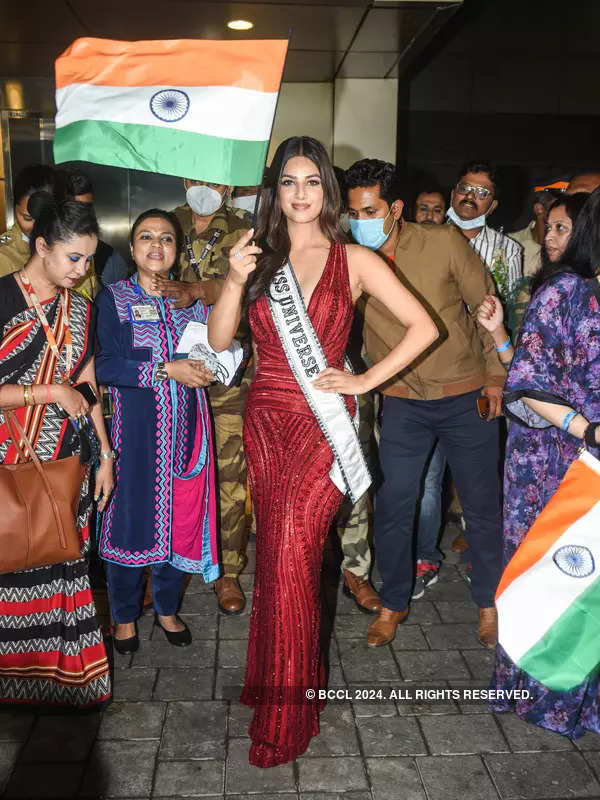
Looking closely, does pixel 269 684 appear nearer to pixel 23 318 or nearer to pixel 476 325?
pixel 23 318

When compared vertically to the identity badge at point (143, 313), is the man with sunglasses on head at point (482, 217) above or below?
above

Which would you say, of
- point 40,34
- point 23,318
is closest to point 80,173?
point 23,318

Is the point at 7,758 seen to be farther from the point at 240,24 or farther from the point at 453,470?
the point at 240,24

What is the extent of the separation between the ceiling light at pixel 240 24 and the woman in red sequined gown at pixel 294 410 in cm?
422

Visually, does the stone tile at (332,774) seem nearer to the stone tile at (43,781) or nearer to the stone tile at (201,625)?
the stone tile at (43,781)

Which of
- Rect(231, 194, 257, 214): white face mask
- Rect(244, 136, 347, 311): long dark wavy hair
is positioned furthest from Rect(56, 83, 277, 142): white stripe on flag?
Rect(231, 194, 257, 214): white face mask

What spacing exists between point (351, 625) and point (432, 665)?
0.54 metres

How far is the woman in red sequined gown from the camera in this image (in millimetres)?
2902

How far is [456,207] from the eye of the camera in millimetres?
4961

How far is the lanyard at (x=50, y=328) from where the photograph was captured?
294cm

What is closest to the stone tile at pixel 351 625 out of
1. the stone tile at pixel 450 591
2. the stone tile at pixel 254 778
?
the stone tile at pixel 450 591

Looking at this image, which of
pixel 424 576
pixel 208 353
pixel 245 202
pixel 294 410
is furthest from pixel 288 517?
pixel 245 202

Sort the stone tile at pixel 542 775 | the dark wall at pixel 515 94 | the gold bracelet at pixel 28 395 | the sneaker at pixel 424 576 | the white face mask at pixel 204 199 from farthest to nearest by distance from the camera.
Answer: the dark wall at pixel 515 94
the sneaker at pixel 424 576
the white face mask at pixel 204 199
the gold bracelet at pixel 28 395
the stone tile at pixel 542 775

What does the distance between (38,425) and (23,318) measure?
41 cm
